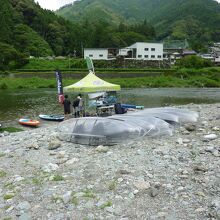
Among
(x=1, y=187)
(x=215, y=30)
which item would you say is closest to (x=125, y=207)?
(x=1, y=187)

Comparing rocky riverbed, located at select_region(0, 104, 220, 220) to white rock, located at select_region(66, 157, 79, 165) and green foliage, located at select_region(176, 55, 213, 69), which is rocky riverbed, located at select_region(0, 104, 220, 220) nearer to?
white rock, located at select_region(66, 157, 79, 165)

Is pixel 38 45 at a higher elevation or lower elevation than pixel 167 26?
lower

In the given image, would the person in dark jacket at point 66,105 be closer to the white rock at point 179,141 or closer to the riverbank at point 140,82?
the white rock at point 179,141

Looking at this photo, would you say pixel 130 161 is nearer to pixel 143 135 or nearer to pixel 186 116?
pixel 143 135

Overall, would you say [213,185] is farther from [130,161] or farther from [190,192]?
[130,161]

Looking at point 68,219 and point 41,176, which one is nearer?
point 68,219

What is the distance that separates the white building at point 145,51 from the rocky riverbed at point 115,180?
87888 mm

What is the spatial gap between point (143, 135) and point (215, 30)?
176368mm

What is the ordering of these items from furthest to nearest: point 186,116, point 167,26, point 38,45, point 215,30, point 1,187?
point 167,26
point 215,30
point 38,45
point 186,116
point 1,187

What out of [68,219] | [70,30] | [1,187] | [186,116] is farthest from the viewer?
[70,30]

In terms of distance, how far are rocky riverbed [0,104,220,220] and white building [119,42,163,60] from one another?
8789cm

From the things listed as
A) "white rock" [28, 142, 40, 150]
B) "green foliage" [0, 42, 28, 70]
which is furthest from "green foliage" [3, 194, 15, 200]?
"green foliage" [0, 42, 28, 70]

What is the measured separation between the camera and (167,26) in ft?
655

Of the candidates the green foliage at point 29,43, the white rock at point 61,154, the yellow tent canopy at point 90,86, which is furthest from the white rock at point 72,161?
the green foliage at point 29,43
